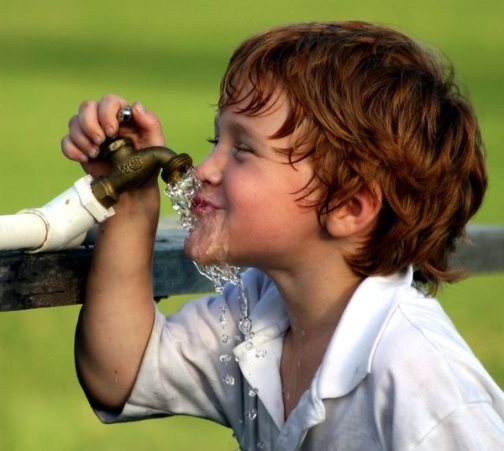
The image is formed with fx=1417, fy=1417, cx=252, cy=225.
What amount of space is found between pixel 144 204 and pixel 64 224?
9.2 inches

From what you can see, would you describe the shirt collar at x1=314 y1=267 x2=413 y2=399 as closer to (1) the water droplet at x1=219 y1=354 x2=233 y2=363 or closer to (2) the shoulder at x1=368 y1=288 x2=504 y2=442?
(2) the shoulder at x1=368 y1=288 x2=504 y2=442

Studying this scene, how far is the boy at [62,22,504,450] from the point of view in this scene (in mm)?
2465

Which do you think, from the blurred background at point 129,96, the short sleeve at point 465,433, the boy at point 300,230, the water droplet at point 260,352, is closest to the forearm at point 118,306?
the boy at point 300,230

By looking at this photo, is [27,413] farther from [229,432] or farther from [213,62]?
[213,62]

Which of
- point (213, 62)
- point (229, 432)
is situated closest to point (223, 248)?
point (229, 432)

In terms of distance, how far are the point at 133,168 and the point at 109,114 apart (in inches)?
4.1

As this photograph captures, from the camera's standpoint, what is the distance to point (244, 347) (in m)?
2.58

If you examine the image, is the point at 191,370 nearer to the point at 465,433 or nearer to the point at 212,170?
the point at 212,170

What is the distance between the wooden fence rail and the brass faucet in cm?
14

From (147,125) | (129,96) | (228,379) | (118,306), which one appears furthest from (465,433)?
(129,96)

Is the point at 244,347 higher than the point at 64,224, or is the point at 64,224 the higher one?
the point at 64,224

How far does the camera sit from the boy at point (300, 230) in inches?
97.0

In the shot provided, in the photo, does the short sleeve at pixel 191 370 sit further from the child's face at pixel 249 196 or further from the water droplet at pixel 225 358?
the child's face at pixel 249 196

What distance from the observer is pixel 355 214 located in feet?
8.32
